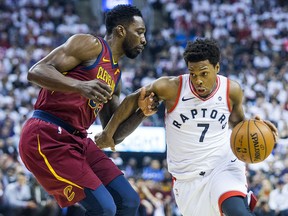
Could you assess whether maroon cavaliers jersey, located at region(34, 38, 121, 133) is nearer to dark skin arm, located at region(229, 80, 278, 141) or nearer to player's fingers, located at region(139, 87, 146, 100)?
player's fingers, located at region(139, 87, 146, 100)

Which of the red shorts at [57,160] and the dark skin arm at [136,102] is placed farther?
the dark skin arm at [136,102]

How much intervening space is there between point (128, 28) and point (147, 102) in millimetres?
721

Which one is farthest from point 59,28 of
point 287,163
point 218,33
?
point 287,163

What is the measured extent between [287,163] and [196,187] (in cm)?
778

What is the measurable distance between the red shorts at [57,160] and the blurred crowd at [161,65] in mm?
5681

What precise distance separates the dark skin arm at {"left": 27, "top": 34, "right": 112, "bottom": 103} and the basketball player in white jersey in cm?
97

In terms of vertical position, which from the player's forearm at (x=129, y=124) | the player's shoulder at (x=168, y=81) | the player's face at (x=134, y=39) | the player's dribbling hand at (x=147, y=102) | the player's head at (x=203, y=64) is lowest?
the player's forearm at (x=129, y=124)

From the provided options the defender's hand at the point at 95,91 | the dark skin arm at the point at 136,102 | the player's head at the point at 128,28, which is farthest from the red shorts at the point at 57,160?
the player's head at the point at 128,28

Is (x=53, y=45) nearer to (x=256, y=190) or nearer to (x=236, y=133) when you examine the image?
(x=256, y=190)

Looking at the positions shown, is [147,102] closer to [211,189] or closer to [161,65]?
[211,189]

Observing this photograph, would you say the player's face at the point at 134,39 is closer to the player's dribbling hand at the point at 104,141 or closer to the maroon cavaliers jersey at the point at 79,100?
the maroon cavaliers jersey at the point at 79,100

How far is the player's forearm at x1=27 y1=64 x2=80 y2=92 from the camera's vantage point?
4.86m

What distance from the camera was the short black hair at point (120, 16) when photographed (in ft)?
18.8

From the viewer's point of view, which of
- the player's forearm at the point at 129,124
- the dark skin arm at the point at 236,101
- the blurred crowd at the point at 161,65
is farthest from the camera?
the blurred crowd at the point at 161,65
